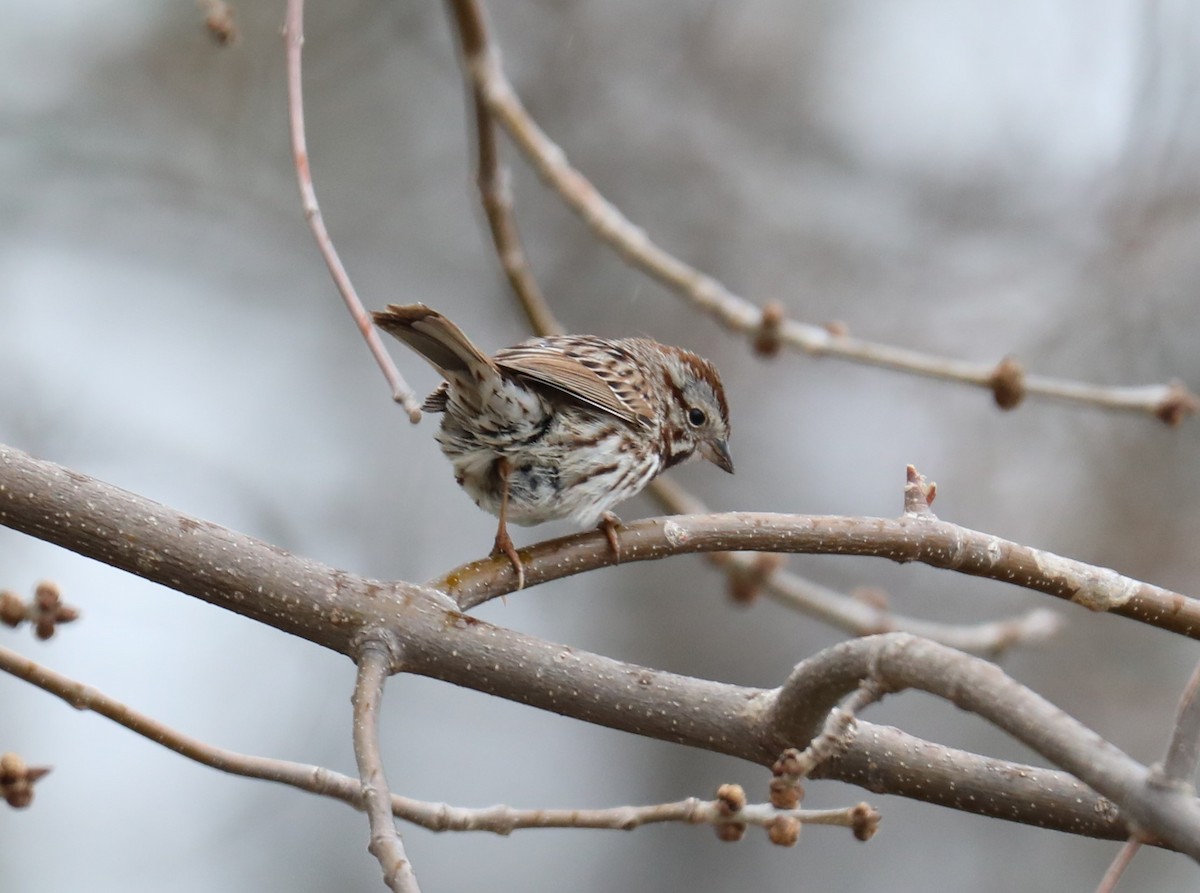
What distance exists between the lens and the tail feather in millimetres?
3166

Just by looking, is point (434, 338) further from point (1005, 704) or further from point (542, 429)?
point (1005, 704)

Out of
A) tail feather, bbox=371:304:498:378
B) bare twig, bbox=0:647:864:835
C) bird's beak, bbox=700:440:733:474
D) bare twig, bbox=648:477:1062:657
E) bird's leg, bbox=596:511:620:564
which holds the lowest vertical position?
bare twig, bbox=0:647:864:835

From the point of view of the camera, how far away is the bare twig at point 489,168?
4.48 metres

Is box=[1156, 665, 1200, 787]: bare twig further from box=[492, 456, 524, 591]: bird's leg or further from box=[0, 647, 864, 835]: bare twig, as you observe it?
box=[492, 456, 524, 591]: bird's leg

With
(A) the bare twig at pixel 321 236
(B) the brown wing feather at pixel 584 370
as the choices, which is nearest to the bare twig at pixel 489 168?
(B) the brown wing feather at pixel 584 370

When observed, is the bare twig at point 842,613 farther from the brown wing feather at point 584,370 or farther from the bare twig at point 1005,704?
the bare twig at point 1005,704

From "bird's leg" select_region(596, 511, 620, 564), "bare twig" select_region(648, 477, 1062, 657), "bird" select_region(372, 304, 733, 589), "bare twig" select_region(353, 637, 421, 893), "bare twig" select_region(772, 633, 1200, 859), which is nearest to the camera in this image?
"bare twig" select_region(772, 633, 1200, 859)

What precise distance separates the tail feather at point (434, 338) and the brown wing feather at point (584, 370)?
0.14 m

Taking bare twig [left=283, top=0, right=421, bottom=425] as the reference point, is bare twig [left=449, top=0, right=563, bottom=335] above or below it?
above

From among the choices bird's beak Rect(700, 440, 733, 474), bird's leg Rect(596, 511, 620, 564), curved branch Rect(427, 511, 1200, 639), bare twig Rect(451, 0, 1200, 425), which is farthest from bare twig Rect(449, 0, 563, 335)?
curved branch Rect(427, 511, 1200, 639)

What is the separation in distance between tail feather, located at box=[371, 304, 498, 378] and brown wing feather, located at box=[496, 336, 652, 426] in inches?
5.7

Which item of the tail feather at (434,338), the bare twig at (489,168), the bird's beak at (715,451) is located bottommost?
the tail feather at (434,338)

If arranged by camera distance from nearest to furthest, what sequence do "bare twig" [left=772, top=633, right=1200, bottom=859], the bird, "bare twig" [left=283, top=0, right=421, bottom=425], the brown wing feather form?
1. "bare twig" [left=772, top=633, right=1200, bottom=859]
2. "bare twig" [left=283, top=0, right=421, bottom=425]
3. the bird
4. the brown wing feather

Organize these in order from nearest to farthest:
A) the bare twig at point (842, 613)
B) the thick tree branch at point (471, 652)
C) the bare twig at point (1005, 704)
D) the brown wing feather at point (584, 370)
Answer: the bare twig at point (1005, 704) → the thick tree branch at point (471, 652) → the brown wing feather at point (584, 370) → the bare twig at point (842, 613)
